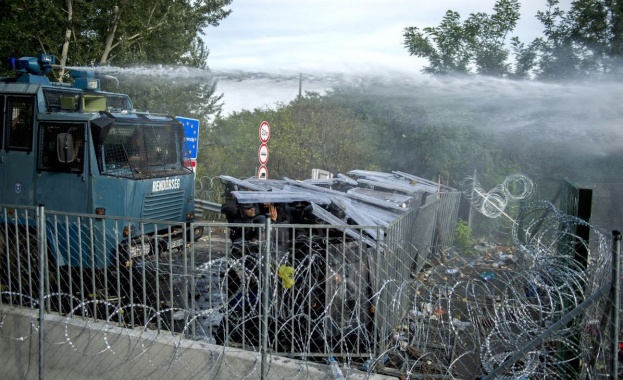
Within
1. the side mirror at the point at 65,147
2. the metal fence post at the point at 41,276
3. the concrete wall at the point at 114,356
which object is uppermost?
the side mirror at the point at 65,147

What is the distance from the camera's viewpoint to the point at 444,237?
12.6m

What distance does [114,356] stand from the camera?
4.95m

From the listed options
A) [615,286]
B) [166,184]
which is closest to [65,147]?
[166,184]

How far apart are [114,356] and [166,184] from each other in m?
4.28

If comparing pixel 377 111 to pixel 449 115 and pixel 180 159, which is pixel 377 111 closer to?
pixel 449 115

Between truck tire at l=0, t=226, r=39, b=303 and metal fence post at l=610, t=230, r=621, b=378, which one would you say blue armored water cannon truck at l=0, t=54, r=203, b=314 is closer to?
truck tire at l=0, t=226, r=39, b=303

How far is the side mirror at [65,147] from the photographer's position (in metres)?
7.84

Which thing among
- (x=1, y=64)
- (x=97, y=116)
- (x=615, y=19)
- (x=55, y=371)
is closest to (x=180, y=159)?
(x=97, y=116)

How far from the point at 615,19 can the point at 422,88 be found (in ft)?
25.7

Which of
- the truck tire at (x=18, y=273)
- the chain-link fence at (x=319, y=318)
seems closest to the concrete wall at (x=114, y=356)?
the chain-link fence at (x=319, y=318)

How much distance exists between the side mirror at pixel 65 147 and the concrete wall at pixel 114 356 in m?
2.84

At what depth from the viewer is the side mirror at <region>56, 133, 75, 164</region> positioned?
784cm

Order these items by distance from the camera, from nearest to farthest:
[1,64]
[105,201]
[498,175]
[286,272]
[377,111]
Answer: [286,272] → [105,201] → [1,64] → [498,175] → [377,111]

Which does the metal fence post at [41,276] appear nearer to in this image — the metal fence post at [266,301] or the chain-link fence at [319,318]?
the chain-link fence at [319,318]
